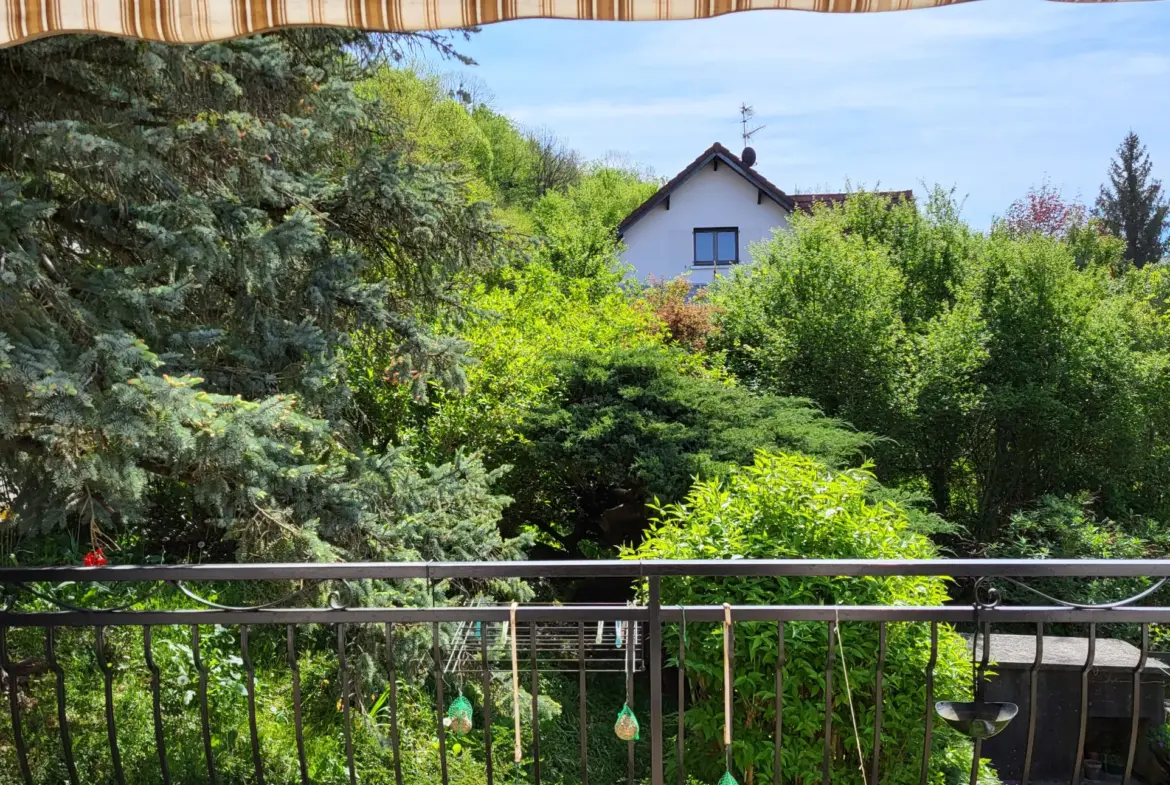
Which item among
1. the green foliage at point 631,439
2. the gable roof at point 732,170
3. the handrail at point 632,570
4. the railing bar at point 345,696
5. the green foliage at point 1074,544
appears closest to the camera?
the handrail at point 632,570

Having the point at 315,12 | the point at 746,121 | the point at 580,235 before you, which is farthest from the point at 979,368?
the point at 746,121

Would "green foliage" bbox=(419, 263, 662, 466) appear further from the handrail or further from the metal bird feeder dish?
the metal bird feeder dish

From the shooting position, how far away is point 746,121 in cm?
2578

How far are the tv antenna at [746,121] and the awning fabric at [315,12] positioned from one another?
25426 millimetres

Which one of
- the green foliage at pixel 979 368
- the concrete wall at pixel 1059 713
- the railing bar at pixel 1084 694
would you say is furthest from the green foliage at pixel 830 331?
the railing bar at pixel 1084 694

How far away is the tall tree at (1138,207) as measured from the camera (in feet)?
112

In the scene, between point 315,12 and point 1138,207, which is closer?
point 315,12

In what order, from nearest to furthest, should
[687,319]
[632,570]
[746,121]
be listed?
[632,570] < [687,319] < [746,121]

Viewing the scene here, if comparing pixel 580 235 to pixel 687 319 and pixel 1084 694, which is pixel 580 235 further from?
pixel 1084 694

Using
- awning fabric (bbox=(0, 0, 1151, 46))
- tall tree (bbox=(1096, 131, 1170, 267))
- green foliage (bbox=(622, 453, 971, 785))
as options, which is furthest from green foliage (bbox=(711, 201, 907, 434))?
tall tree (bbox=(1096, 131, 1170, 267))

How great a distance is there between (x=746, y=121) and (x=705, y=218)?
5.12 m

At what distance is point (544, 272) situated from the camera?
11.8 metres

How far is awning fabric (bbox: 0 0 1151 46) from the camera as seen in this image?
4.83 ft

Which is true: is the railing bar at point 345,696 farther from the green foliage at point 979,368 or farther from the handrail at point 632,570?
the green foliage at point 979,368
